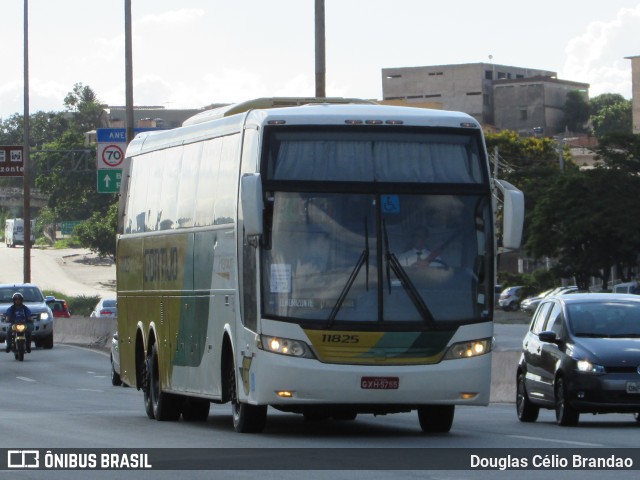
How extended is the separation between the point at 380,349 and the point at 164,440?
7.68 feet

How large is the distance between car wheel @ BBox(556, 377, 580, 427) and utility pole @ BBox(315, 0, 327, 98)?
8028mm

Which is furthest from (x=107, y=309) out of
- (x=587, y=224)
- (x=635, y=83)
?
(x=635, y=83)

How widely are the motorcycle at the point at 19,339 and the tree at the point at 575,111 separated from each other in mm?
147522

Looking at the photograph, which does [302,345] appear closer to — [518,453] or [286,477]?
[518,453]

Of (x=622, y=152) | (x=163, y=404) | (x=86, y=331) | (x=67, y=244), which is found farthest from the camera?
(x=67, y=244)

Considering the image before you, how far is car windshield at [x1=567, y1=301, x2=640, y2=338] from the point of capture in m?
19.6

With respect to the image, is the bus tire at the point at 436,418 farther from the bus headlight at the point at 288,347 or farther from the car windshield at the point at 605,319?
the car windshield at the point at 605,319

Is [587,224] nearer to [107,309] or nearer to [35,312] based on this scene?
[107,309]

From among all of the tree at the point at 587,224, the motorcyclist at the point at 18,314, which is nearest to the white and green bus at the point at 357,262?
the motorcyclist at the point at 18,314

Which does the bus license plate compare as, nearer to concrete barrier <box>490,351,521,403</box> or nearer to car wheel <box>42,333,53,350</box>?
concrete barrier <box>490,351,521,403</box>

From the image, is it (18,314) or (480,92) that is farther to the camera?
(480,92)

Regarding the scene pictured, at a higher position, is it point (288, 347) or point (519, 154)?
point (519, 154)

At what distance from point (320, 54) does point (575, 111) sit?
160 meters

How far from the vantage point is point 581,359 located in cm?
1897
